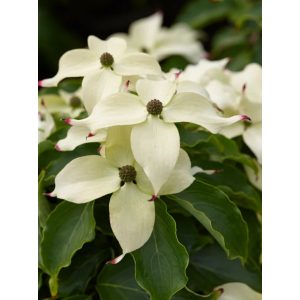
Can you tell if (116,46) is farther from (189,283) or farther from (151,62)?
(189,283)

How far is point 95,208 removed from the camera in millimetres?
700

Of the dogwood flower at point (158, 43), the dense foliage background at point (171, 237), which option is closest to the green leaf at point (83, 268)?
the dense foliage background at point (171, 237)

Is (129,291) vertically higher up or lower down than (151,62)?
lower down

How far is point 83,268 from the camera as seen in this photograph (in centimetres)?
70

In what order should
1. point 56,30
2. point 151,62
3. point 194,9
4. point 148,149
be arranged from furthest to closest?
point 56,30 < point 194,9 < point 151,62 < point 148,149

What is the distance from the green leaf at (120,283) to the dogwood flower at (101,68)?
0.18 m

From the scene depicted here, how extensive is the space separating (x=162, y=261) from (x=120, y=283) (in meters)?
0.07

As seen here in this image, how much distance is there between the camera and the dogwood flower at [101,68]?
71 cm

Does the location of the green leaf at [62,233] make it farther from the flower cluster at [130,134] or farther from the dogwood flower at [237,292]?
the dogwood flower at [237,292]

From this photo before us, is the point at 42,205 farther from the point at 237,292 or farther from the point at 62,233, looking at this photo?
the point at 237,292

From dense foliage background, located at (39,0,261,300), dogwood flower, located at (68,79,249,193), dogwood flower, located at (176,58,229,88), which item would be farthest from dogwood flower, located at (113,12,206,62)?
dogwood flower, located at (68,79,249,193)

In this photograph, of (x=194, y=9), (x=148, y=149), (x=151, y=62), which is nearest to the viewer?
(x=148, y=149)

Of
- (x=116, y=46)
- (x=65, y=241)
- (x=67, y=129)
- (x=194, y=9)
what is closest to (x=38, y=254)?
(x=65, y=241)

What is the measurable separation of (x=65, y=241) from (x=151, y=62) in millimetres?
228
